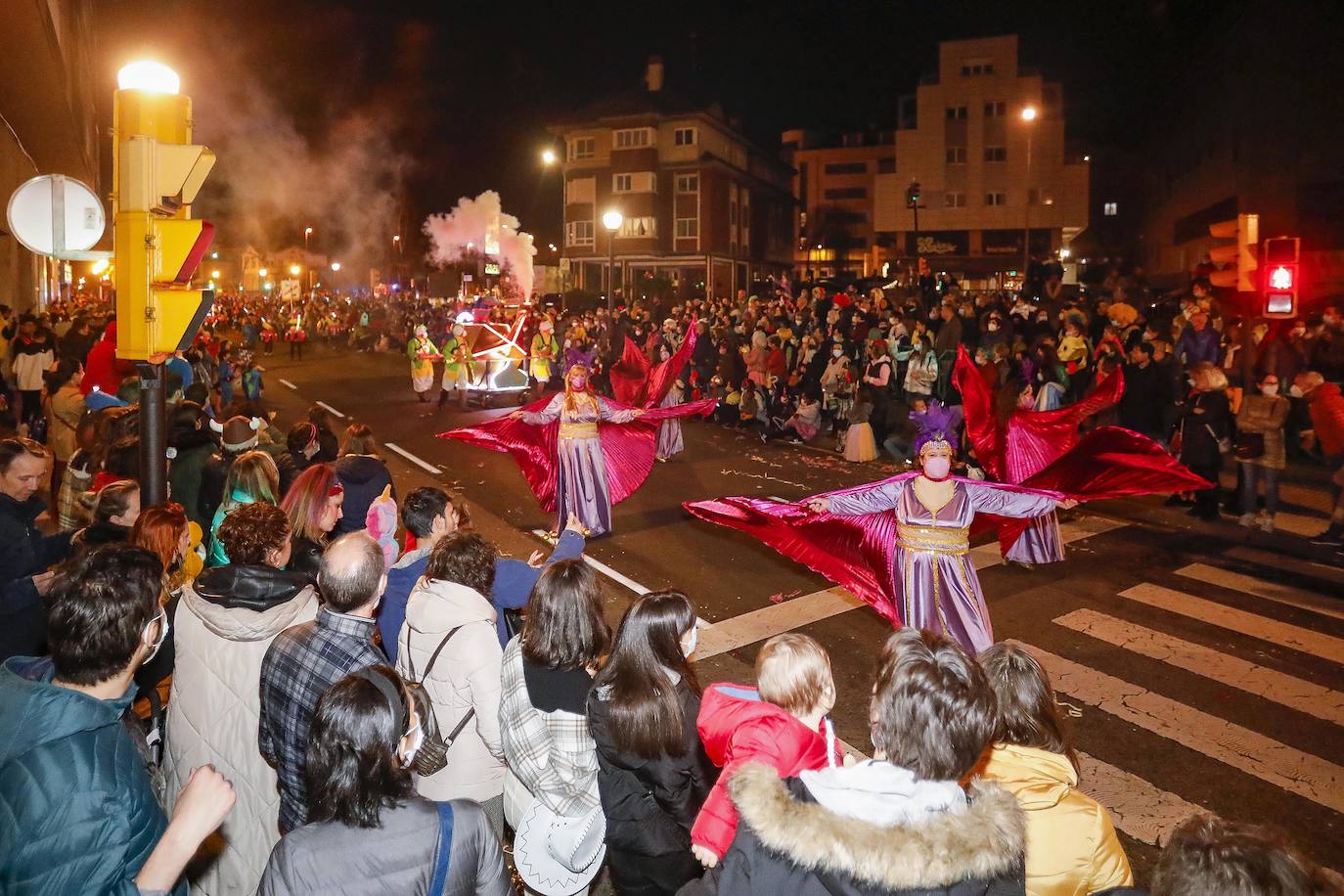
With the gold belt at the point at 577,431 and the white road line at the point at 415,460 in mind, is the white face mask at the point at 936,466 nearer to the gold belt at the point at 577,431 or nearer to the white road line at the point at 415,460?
the gold belt at the point at 577,431

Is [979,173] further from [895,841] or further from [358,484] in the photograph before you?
[895,841]

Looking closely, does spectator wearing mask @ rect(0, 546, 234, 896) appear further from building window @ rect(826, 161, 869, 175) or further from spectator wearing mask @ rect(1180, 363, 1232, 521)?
building window @ rect(826, 161, 869, 175)

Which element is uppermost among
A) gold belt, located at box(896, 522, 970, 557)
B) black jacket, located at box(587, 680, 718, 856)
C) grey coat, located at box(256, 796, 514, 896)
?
gold belt, located at box(896, 522, 970, 557)

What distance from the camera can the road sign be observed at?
5.76 metres

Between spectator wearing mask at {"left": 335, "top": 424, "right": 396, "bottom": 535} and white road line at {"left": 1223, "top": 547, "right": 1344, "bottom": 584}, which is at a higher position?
spectator wearing mask at {"left": 335, "top": 424, "right": 396, "bottom": 535}

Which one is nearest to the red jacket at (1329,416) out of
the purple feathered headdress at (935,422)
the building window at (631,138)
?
the purple feathered headdress at (935,422)

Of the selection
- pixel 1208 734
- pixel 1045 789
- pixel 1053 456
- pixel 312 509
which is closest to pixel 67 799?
pixel 1045 789

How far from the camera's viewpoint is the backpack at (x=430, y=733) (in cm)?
294

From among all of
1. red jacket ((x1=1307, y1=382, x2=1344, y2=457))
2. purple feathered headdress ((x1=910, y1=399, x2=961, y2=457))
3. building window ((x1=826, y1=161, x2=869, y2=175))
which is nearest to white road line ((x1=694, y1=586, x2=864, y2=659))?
purple feathered headdress ((x1=910, y1=399, x2=961, y2=457))

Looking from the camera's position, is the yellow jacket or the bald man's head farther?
the bald man's head

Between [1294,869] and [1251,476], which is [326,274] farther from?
[1294,869]

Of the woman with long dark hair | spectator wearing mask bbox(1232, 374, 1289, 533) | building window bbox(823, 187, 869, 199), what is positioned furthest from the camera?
building window bbox(823, 187, 869, 199)

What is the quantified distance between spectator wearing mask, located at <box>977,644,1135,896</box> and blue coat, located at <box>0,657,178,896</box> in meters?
2.34

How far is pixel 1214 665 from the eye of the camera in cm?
714
